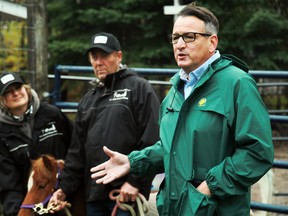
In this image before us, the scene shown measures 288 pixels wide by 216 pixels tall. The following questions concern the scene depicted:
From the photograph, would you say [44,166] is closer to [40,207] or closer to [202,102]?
[40,207]

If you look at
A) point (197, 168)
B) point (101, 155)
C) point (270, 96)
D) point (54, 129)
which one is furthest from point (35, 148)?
point (270, 96)

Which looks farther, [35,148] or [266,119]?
[35,148]

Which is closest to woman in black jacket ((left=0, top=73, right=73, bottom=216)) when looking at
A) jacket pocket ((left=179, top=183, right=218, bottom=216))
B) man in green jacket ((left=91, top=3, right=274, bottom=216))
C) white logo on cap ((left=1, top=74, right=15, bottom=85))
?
white logo on cap ((left=1, top=74, right=15, bottom=85))

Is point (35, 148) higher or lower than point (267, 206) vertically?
higher

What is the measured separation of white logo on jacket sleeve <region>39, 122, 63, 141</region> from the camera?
17.9 ft

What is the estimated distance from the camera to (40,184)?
5.00m

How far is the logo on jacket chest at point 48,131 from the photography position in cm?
547

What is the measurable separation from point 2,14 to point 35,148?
2709 mm

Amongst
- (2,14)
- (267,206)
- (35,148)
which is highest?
(2,14)

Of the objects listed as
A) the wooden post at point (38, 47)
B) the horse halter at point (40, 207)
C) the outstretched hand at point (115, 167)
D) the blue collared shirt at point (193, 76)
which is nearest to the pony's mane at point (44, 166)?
the horse halter at point (40, 207)

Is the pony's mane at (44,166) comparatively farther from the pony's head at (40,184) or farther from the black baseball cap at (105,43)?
the black baseball cap at (105,43)

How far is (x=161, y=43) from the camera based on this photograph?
12.7 meters

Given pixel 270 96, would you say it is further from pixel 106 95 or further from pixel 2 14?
pixel 106 95

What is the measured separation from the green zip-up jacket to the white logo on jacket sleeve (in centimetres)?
226
